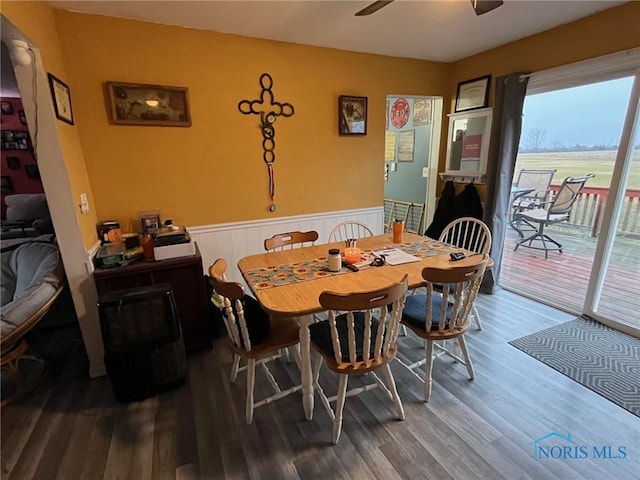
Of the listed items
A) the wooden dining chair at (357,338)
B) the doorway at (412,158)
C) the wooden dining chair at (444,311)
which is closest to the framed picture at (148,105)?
the wooden dining chair at (357,338)

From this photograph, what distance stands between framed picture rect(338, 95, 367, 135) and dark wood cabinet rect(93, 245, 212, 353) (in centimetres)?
185

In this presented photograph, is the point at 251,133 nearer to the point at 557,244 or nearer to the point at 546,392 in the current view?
the point at 546,392

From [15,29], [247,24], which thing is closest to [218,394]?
[15,29]

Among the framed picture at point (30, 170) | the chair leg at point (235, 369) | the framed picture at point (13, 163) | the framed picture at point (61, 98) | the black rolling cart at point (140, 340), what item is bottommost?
the chair leg at point (235, 369)

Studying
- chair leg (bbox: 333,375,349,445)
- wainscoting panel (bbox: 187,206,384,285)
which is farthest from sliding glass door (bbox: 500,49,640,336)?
chair leg (bbox: 333,375,349,445)

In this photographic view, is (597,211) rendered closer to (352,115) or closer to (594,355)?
(594,355)

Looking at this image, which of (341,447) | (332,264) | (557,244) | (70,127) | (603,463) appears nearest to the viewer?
(603,463)

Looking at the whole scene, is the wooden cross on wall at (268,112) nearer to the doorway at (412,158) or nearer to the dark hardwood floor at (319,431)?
the doorway at (412,158)

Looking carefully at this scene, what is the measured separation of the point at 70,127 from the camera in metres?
2.02

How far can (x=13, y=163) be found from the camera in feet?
15.0

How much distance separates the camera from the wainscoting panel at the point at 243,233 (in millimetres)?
2715

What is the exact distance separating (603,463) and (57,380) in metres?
3.08

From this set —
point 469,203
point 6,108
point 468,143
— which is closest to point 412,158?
point 468,143

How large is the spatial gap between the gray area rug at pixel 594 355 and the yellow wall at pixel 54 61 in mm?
3155
